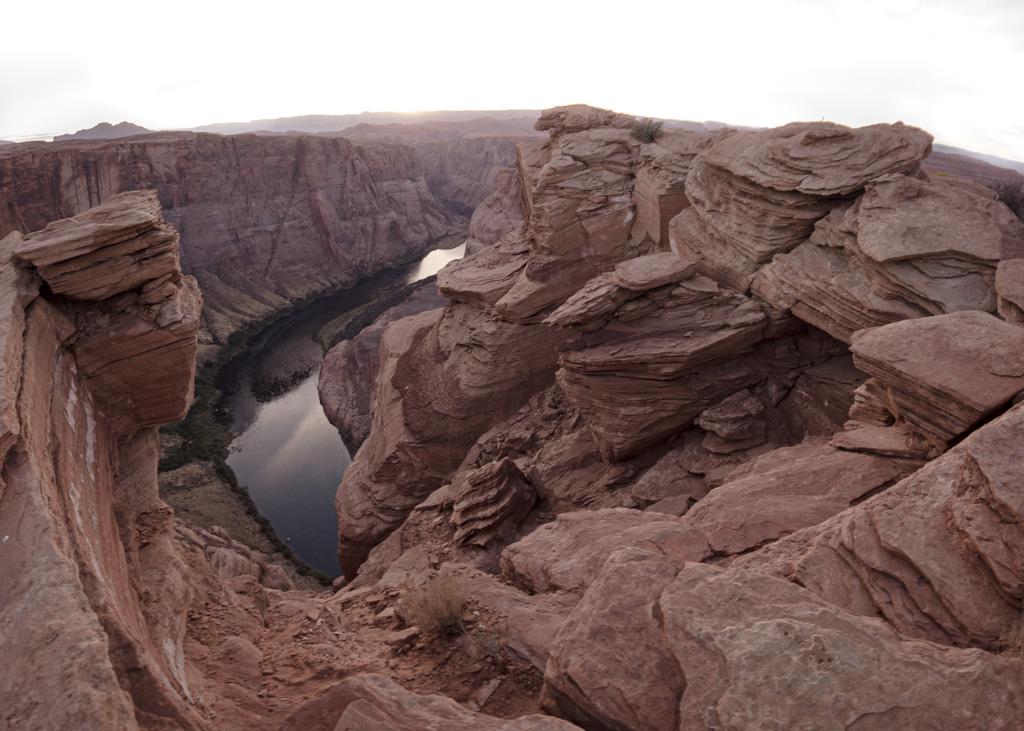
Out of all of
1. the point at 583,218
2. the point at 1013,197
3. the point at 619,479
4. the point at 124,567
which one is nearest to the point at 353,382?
the point at 583,218

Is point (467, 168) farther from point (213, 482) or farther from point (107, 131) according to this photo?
point (213, 482)

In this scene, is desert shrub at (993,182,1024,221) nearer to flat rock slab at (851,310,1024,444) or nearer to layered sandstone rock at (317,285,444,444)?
flat rock slab at (851,310,1024,444)

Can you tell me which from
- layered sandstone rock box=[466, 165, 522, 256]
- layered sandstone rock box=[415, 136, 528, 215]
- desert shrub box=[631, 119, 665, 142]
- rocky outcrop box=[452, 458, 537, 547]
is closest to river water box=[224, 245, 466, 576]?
rocky outcrop box=[452, 458, 537, 547]

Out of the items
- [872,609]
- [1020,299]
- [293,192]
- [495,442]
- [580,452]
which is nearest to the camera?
[872,609]

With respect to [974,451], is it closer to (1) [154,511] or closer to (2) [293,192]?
(1) [154,511]

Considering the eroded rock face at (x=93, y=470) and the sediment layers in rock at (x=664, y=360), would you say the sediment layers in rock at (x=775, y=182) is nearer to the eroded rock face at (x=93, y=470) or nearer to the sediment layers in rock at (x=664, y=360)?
the sediment layers in rock at (x=664, y=360)

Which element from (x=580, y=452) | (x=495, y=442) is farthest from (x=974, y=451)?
(x=495, y=442)
